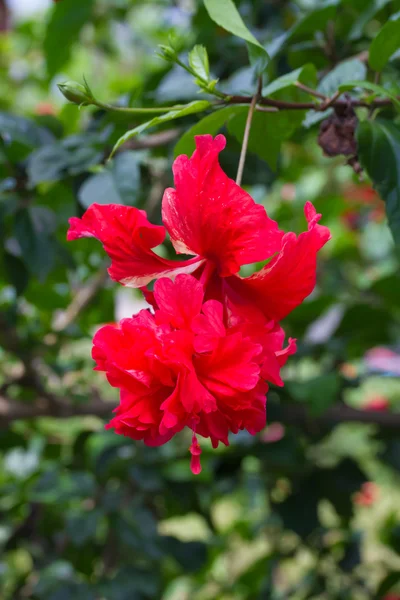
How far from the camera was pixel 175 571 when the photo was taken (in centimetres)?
175

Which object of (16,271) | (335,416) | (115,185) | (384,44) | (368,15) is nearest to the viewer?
(384,44)

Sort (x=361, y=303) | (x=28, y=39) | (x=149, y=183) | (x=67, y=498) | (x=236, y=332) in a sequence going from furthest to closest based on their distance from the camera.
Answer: (x=28, y=39) → (x=361, y=303) → (x=67, y=498) → (x=149, y=183) → (x=236, y=332)

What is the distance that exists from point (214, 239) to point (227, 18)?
223 mm

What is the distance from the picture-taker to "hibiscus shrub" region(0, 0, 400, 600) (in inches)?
19.9

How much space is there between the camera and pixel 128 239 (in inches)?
20.9

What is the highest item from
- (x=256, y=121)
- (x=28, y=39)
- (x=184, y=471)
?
(x=256, y=121)

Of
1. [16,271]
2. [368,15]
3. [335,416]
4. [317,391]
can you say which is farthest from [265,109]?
[335,416]

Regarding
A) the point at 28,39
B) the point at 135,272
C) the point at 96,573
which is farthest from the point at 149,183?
the point at 28,39

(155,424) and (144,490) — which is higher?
(155,424)

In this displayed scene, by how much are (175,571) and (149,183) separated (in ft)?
3.77

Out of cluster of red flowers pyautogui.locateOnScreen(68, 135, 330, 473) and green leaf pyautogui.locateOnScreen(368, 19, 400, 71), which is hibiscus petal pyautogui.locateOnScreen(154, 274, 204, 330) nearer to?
cluster of red flowers pyautogui.locateOnScreen(68, 135, 330, 473)

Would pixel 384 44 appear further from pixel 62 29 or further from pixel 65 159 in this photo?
pixel 62 29

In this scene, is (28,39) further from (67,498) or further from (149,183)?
(67,498)

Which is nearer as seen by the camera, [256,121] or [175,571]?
[256,121]
